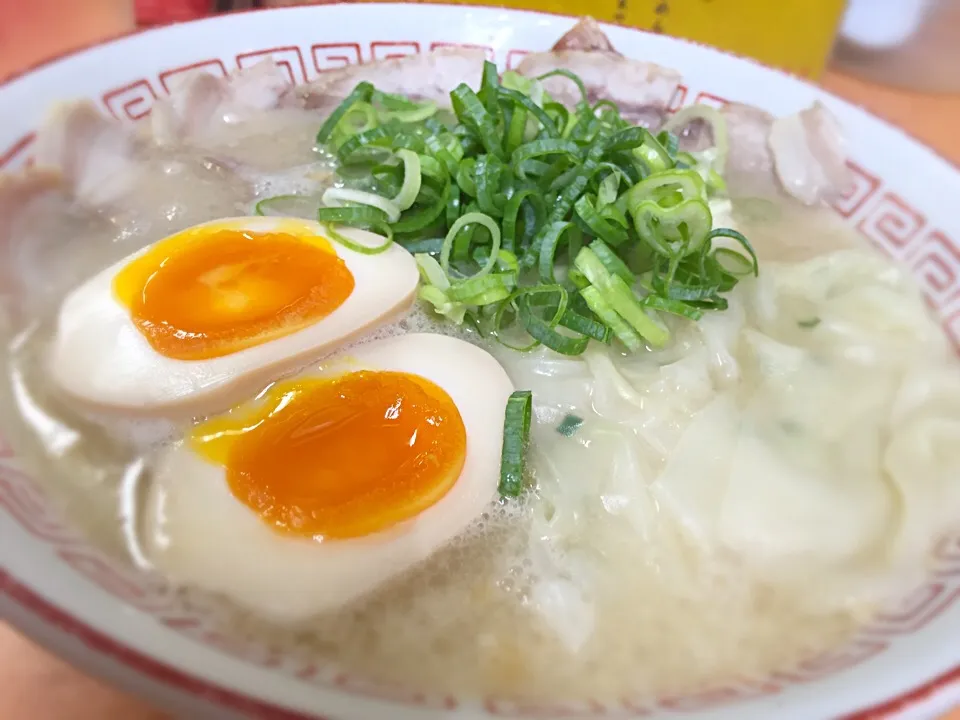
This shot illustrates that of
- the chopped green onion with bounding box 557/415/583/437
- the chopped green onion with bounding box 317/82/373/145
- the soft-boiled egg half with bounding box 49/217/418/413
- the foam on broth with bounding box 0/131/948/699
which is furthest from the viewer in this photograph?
the chopped green onion with bounding box 317/82/373/145

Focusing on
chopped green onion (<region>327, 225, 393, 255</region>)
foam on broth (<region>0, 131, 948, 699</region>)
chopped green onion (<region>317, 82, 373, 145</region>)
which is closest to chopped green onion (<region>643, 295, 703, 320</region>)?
foam on broth (<region>0, 131, 948, 699</region>)

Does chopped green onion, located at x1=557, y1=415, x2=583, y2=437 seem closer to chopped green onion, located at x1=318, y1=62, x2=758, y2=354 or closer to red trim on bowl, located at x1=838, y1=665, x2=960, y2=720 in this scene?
chopped green onion, located at x1=318, y1=62, x2=758, y2=354

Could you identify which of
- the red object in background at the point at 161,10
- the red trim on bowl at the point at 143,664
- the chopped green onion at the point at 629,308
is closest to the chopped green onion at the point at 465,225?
the chopped green onion at the point at 629,308

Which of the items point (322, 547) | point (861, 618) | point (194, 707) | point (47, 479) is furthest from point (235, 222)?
point (861, 618)

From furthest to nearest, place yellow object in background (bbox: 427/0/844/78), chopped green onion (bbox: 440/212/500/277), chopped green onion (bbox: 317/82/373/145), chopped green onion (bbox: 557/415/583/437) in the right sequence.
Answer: yellow object in background (bbox: 427/0/844/78) → chopped green onion (bbox: 317/82/373/145) → chopped green onion (bbox: 440/212/500/277) → chopped green onion (bbox: 557/415/583/437)

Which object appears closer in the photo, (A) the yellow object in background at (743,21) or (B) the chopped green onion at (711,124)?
(B) the chopped green onion at (711,124)

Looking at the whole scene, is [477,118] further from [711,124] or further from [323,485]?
[323,485]

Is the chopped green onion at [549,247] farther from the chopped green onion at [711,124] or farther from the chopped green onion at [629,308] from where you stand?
the chopped green onion at [711,124]

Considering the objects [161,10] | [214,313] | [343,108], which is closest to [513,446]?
[214,313]
